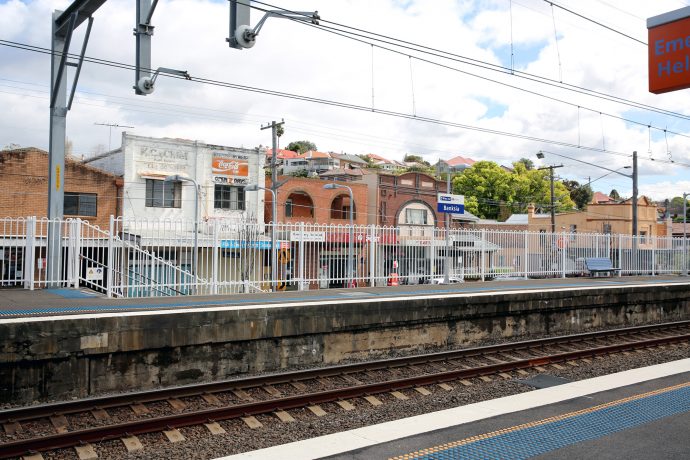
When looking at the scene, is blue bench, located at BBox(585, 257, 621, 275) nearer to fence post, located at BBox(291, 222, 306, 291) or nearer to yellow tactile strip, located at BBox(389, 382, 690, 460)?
fence post, located at BBox(291, 222, 306, 291)

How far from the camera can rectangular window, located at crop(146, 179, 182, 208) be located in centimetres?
3183

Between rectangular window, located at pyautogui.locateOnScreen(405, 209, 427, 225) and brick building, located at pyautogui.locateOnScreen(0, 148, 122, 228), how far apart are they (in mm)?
23623

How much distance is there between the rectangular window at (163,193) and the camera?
31828 millimetres

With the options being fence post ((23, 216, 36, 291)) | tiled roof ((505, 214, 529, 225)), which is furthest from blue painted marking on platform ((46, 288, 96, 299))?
tiled roof ((505, 214, 529, 225))

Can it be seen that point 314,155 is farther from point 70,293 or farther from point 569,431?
point 569,431

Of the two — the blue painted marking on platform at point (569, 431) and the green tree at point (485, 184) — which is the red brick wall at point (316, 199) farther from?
the green tree at point (485, 184)

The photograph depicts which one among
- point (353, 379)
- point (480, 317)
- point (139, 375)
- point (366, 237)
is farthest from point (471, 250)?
point (139, 375)

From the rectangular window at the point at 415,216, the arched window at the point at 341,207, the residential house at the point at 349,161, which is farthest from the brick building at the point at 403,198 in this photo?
the residential house at the point at 349,161

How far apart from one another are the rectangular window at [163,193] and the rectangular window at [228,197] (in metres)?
2.17

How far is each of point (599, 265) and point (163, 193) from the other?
21.7 metres

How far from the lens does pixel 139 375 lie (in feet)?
32.2

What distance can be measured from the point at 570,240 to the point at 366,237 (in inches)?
435

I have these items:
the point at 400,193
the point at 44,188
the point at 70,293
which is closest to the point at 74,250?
the point at 70,293

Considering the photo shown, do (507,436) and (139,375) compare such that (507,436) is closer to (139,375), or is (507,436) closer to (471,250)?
(139,375)
